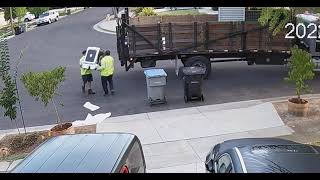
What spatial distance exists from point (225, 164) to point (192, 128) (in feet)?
15.1

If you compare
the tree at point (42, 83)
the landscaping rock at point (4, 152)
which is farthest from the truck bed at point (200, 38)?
the landscaping rock at point (4, 152)

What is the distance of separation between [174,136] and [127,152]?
499 cm

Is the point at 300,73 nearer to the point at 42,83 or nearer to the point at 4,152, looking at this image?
the point at 42,83

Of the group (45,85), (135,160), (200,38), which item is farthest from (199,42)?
(135,160)

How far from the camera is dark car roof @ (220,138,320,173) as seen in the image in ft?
15.9

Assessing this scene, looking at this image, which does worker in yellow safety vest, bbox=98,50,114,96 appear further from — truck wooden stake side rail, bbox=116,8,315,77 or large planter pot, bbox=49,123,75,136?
large planter pot, bbox=49,123,75,136

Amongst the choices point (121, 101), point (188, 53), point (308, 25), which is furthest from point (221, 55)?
point (121, 101)

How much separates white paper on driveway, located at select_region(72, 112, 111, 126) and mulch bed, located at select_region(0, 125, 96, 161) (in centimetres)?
43

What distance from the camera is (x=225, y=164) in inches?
224

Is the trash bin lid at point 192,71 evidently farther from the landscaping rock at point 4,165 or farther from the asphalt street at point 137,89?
the landscaping rock at point 4,165

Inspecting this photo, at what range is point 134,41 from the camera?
1472 cm

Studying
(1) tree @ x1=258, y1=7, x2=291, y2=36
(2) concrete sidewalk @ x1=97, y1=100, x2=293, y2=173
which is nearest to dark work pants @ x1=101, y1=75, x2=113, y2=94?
(2) concrete sidewalk @ x1=97, y1=100, x2=293, y2=173

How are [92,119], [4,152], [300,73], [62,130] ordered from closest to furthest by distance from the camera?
[4,152] < [62,130] < [300,73] < [92,119]

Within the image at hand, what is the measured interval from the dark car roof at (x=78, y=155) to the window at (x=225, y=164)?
52.5 inches
